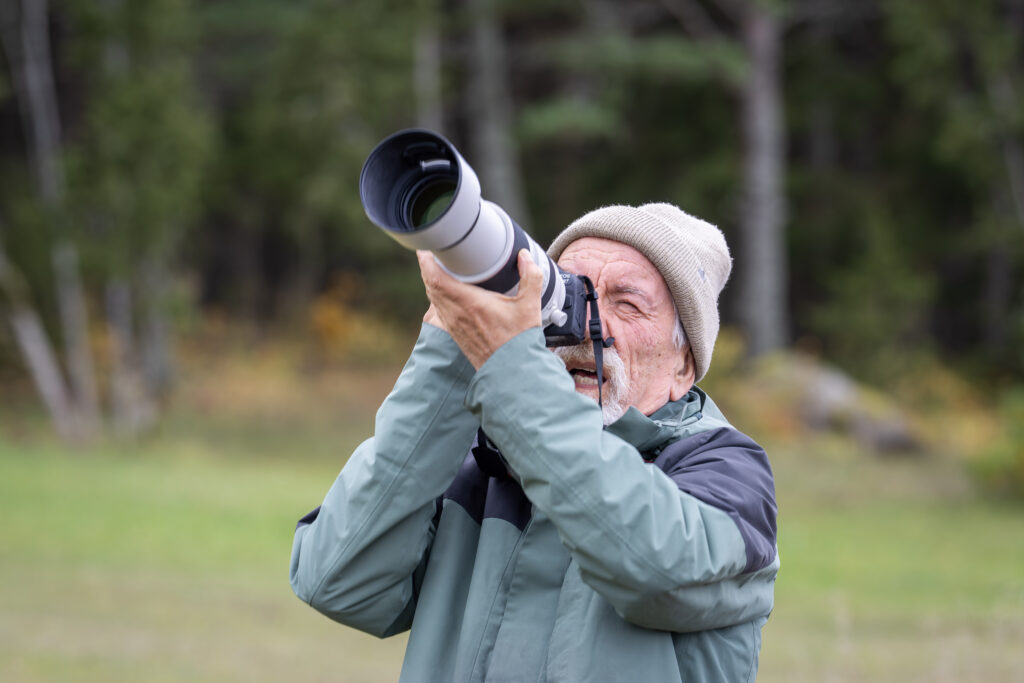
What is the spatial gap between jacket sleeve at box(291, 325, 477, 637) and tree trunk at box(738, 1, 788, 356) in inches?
656

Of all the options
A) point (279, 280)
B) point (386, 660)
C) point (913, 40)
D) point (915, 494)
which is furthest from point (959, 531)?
point (279, 280)

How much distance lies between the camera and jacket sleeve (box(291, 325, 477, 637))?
1896mm

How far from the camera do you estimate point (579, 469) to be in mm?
1694

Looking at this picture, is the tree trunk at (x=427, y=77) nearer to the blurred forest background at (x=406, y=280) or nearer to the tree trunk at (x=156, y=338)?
the blurred forest background at (x=406, y=280)

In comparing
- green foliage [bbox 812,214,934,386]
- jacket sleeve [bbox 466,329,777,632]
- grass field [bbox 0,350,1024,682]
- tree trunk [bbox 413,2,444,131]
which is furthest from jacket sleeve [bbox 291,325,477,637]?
tree trunk [bbox 413,2,444,131]

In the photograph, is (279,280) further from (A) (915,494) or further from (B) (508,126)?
(A) (915,494)

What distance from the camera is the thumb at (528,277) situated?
1.78 meters

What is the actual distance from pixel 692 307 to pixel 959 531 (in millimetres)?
9174

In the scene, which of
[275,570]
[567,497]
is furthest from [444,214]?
[275,570]

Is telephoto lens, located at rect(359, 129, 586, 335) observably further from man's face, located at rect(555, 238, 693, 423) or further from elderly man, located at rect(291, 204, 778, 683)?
man's face, located at rect(555, 238, 693, 423)

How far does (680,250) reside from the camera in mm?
2125

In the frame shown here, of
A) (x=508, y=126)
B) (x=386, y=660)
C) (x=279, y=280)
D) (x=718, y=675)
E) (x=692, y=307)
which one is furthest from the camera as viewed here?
(x=279, y=280)

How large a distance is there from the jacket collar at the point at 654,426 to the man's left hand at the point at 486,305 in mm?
307

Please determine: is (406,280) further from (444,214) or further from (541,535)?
(444,214)
